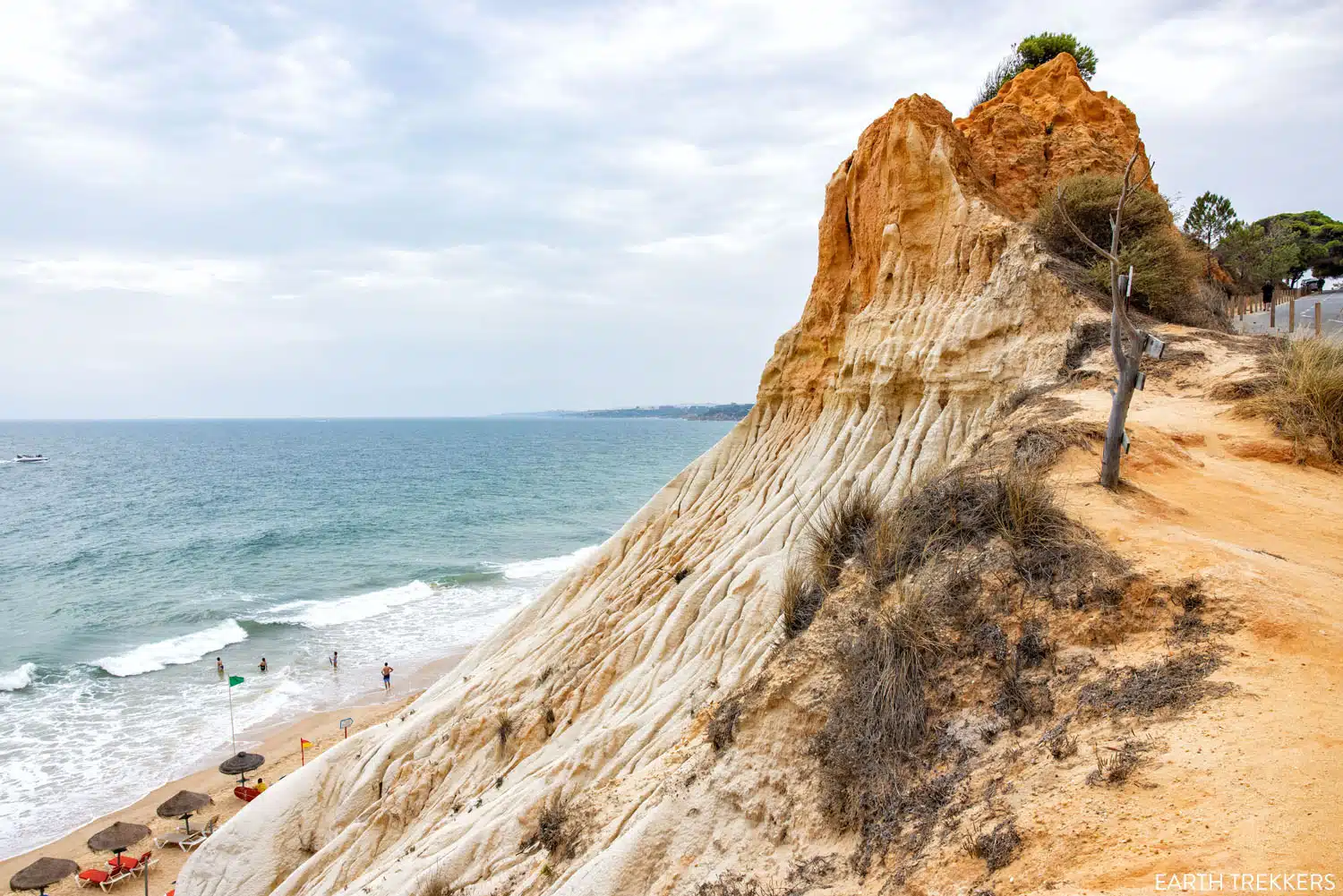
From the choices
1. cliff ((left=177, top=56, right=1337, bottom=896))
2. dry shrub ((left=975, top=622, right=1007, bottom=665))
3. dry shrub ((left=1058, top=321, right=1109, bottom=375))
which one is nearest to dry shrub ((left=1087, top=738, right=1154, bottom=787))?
cliff ((left=177, top=56, right=1337, bottom=896))

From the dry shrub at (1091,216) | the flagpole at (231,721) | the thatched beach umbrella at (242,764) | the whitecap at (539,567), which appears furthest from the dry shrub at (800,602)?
the whitecap at (539,567)

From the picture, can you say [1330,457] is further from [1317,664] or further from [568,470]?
[568,470]

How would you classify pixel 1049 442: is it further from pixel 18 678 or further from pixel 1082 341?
pixel 18 678

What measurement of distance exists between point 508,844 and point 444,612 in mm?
27791

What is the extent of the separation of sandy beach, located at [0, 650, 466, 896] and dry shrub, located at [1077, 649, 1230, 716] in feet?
50.6

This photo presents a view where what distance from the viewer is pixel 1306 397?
8422mm

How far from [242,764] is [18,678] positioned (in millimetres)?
13964

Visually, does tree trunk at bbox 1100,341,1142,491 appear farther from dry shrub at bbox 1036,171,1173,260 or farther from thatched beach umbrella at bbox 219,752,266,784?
thatched beach umbrella at bbox 219,752,266,784

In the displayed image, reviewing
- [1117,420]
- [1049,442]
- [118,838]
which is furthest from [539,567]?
[1117,420]

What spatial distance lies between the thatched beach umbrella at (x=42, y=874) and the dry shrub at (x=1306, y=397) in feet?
76.4

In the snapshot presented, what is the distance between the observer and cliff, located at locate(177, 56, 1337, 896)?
5262 millimetres

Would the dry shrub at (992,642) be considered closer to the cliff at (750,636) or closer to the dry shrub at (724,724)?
the cliff at (750,636)

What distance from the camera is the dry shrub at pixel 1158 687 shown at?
12.7ft

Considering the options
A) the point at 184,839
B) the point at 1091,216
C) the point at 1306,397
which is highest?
the point at 1091,216
